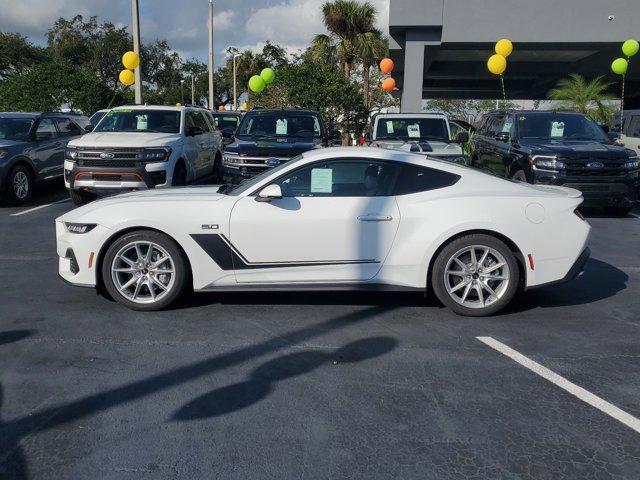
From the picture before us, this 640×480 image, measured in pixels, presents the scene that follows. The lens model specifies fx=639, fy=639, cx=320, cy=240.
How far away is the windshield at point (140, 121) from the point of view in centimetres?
1207

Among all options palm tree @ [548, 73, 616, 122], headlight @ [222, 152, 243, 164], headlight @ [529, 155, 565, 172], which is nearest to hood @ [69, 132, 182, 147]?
headlight @ [222, 152, 243, 164]

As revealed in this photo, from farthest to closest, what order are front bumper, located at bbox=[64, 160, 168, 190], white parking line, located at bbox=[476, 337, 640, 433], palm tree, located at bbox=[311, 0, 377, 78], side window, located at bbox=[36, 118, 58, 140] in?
1. palm tree, located at bbox=[311, 0, 377, 78]
2. side window, located at bbox=[36, 118, 58, 140]
3. front bumper, located at bbox=[64, 160, 168, 190]
4. white parking line, located at bbox=[476, 337, 640, 433]

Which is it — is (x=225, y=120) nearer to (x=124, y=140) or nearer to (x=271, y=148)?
Answer: (x=271, y=148)

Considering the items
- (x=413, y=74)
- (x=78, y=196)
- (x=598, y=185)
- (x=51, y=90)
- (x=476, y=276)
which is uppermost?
(x=413, y=74)

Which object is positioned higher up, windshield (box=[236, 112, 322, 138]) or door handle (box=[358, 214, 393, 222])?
windshield (box=[236, 112, 322, 138])

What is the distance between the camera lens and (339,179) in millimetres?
5641

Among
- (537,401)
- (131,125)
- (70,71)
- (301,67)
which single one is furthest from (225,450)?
(70,71)

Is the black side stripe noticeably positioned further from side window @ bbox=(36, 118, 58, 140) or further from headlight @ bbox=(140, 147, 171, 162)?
side window @ bbox=(36, 118, 58, 140)

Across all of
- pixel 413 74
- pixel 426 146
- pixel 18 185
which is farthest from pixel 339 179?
pixel 413 74

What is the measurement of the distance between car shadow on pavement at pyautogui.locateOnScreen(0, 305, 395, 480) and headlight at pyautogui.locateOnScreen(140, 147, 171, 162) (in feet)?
21.1

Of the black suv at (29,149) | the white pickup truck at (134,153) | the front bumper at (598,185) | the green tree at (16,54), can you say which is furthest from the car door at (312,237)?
the green tree at (16,54)

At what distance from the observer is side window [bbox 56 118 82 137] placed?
13844 millimetres

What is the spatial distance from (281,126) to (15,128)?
537cm

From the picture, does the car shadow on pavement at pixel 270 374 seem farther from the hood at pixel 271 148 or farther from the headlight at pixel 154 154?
the headlight at pixel 154 154
